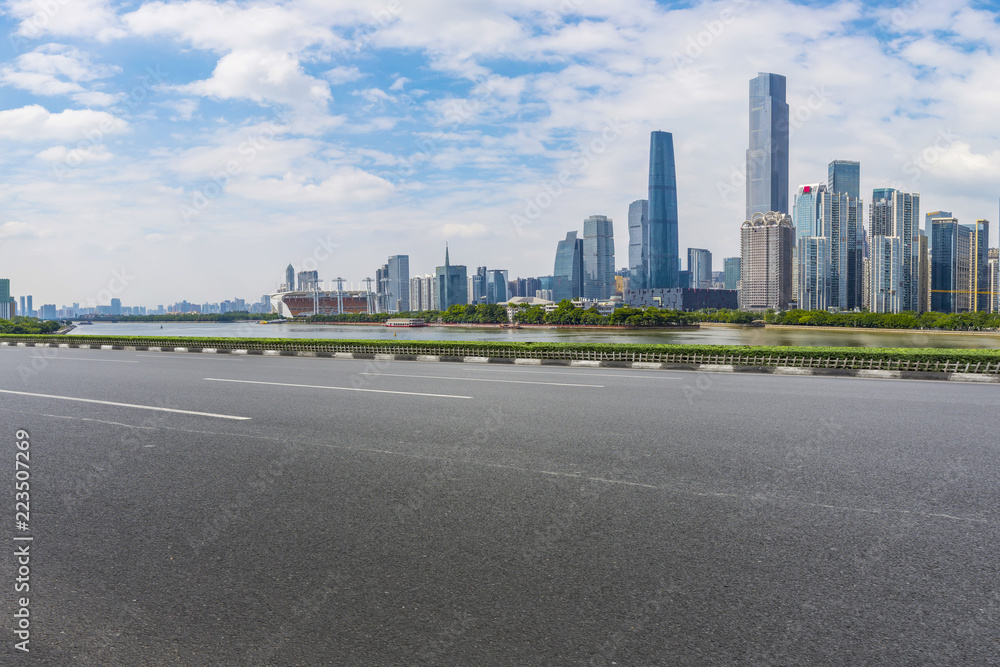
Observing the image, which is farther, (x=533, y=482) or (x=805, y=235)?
(x=805, y=235)

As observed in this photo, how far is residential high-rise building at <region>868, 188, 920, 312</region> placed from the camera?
13525cm

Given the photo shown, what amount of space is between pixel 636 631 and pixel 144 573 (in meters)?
2.66

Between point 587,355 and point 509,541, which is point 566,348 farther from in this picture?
point 509,541

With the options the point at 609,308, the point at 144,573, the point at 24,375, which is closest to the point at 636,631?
the point at 144,573

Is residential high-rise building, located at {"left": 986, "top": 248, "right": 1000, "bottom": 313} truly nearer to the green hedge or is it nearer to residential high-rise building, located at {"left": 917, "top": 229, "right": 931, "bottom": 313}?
residential high-rise building, located at {"left": 917, "top": 229, "right": 931, "bottom": 313}

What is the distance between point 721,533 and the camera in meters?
3.93

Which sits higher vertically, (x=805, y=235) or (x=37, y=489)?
(x=805, y=235)

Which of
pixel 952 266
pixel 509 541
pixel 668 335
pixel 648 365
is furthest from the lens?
pixel 952 266

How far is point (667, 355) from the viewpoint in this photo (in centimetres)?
1895

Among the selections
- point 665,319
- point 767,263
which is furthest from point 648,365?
point 767,263

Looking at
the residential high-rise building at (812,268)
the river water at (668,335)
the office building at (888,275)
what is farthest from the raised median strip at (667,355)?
the residential high-rise building at (812,268)

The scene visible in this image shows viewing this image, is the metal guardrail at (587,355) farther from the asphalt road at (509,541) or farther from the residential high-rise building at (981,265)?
the residential high-rise building at (981,265)

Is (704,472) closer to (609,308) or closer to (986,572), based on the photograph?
(986,572)

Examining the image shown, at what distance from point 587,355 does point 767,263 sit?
578ft
